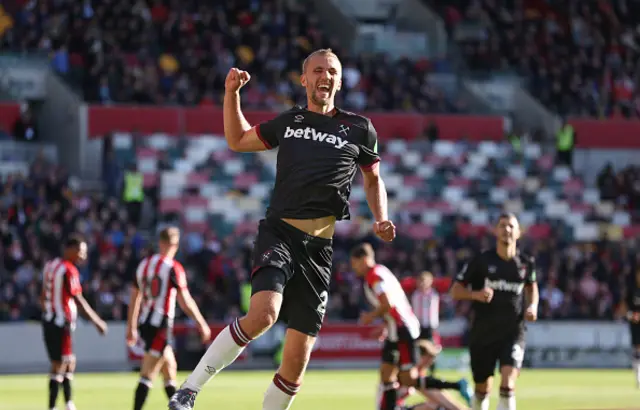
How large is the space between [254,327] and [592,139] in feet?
103

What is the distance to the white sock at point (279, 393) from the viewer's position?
908 centimetres

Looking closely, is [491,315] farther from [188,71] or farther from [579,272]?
[188,71]

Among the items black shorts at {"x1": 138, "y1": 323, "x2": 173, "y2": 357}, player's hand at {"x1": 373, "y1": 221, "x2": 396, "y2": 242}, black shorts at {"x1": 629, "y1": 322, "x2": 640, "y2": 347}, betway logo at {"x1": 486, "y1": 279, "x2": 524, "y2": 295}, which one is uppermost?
player's hand at {"x1": 373, "y1": 221, "x2": 396, "y2": 242}

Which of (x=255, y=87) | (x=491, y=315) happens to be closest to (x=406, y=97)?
(x=255, y=87)

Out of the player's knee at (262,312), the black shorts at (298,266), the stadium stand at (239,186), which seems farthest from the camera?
the stadium stand at (239,186)

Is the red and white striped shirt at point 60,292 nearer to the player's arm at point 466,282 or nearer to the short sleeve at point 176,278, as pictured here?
the short sleeve at point 176,278

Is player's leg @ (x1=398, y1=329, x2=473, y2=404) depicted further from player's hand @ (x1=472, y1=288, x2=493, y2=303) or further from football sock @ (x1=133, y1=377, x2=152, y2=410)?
football sock @ (x1=133, y1=377, x2=152, y2=410)

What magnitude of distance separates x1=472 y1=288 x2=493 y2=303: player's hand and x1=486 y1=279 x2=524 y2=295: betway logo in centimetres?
14

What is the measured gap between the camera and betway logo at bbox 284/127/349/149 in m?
9.17

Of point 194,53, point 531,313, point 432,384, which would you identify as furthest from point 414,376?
point 194,53

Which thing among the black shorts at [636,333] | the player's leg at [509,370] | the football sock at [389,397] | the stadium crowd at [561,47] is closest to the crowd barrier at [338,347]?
the black shorts at [636,333]

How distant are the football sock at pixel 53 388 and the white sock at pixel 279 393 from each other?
756 centimetres

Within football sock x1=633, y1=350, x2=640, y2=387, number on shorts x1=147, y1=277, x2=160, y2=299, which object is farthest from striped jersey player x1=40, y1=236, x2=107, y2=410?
football sock x1=633, y1=350, x2=640, y2=387

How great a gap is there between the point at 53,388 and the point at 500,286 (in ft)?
19.0
